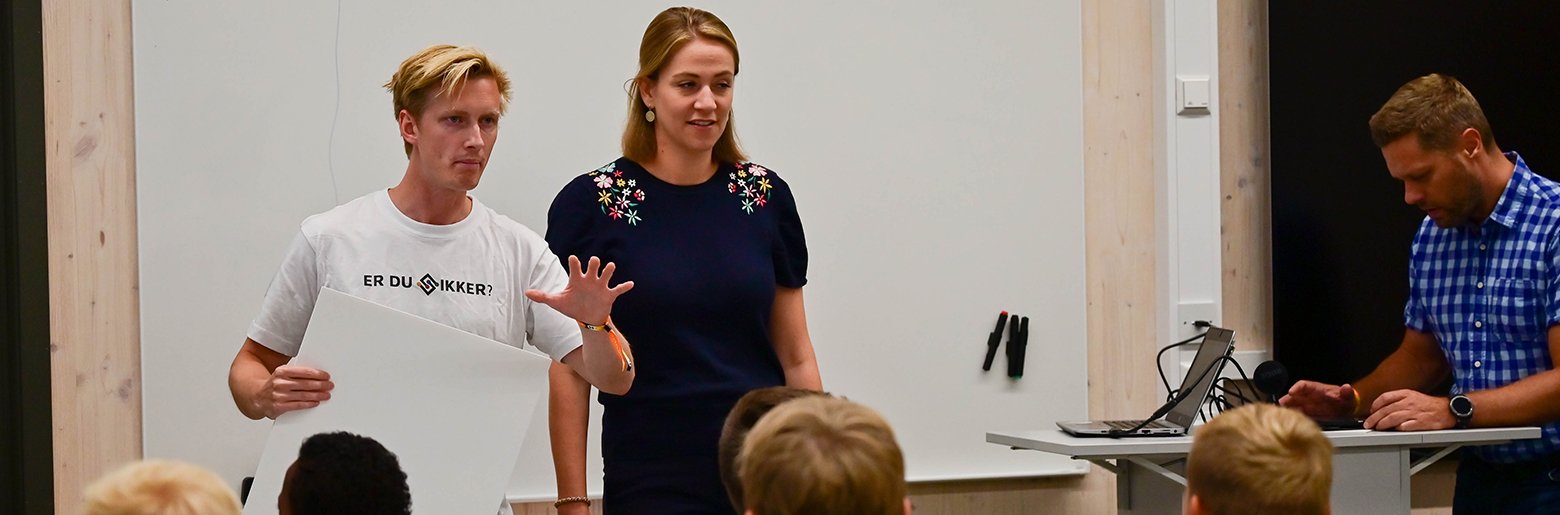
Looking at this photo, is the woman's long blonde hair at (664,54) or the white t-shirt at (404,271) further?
the woman's long blonde hair at (664,54)

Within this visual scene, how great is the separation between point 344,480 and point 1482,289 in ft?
6.98

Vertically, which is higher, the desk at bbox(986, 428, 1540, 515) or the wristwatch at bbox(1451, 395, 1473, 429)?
the wristwatch at bbox(1451, 395, 1473, 429)

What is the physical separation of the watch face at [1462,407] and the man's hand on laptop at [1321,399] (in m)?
0.24

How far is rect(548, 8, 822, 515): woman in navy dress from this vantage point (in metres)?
1.91

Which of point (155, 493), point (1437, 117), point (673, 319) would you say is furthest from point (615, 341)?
point (1437, 117)

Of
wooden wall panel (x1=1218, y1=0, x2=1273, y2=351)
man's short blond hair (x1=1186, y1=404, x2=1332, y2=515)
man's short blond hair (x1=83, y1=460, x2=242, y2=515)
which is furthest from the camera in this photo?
wooden wall panel (x1=1218, y1=0, x2=1273, y2=351)

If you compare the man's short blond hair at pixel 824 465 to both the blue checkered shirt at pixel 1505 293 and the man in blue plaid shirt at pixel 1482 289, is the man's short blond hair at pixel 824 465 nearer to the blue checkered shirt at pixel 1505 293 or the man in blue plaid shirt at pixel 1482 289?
the man in blue plaid shirt at pixel 1482 289

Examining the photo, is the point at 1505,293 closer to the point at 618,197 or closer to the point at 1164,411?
the point at 1164,411

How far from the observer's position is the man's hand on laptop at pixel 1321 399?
2.52 m

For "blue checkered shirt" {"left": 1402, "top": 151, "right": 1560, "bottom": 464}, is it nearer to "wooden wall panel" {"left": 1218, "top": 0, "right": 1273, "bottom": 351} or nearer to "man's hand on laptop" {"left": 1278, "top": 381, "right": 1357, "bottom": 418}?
"man's hand on laptop" {"left": 1278, "top": 381, "right": 1357, "bottom": 418}

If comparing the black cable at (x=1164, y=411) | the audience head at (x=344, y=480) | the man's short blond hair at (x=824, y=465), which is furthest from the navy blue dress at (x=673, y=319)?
the black cable at (x=1164, y=411)

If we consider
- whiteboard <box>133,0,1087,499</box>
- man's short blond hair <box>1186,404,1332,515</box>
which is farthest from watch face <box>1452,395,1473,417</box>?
whiteboard <box>133,0,1087,499</box>

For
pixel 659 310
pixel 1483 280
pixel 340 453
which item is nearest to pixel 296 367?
pixel 340 453

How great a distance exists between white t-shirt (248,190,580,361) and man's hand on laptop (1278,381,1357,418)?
5.34 feet
